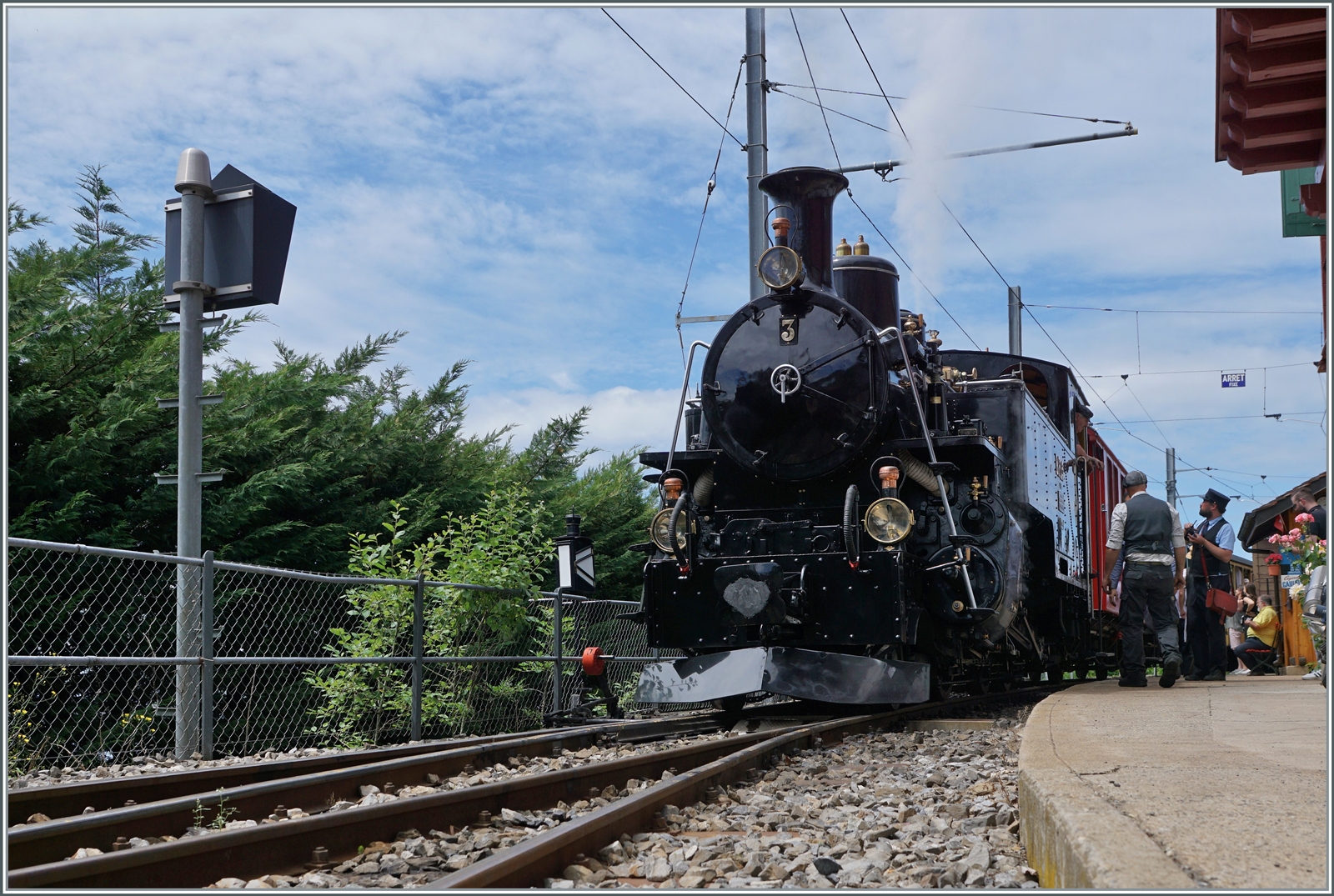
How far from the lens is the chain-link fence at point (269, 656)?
6312 millimetres

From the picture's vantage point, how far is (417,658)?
733 cm

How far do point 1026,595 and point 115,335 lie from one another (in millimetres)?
6856

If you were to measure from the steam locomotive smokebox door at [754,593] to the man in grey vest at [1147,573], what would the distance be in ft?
9.90

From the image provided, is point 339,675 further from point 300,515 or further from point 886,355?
point 886,355

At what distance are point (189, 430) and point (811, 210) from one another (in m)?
4.37

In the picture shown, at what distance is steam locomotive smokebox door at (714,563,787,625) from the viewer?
7.31 m

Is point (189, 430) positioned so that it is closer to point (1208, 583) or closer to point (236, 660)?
point (236, 660)

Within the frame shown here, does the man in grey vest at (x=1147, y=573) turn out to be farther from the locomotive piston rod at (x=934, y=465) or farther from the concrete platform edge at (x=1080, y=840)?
the concrete platform edge at (x=1080, y=840)

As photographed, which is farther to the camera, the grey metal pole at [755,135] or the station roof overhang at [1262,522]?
the station roof overhang at [1262,522]

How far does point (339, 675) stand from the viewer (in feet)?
25.6

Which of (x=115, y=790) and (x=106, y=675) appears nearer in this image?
(x=115, y=790)

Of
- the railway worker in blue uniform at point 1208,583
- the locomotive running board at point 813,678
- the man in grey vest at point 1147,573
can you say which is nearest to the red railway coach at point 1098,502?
the railway worker in blue uniform at point 1208,583

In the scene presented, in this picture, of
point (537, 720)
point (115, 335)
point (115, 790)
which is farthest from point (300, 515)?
point (115, 790)

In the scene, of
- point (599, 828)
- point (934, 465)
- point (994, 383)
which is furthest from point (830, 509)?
point (599, 828)
